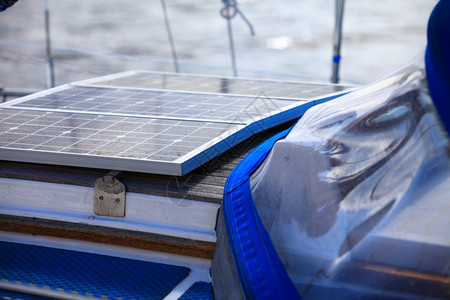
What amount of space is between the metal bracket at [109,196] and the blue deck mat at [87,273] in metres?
0.16

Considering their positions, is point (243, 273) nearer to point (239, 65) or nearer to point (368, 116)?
point (368, 116)

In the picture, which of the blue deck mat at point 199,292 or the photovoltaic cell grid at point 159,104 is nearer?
the blue deck mat at point 199,292

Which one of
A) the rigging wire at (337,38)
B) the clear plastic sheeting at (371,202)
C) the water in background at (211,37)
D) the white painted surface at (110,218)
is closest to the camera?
the clear plastic sheeting at (371,202)

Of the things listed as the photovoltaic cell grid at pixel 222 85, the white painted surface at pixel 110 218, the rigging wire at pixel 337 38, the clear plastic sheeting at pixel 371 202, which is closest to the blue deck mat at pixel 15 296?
the white painted surface at pixel 110 218

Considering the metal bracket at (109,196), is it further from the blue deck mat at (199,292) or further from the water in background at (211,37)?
the water in background at (211,37)

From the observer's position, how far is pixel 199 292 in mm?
2016

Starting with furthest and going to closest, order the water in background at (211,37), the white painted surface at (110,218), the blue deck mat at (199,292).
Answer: the water in background at (211,37), the white painted surface at (110,218), the blue deck mat at (199,292)

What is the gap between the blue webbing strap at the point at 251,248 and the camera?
173 centimetres

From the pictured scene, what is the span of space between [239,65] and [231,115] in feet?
23.1

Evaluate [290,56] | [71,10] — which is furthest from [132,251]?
[71,10]

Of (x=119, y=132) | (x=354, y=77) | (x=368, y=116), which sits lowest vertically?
(x=354, y=77)

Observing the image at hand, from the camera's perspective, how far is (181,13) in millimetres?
13812

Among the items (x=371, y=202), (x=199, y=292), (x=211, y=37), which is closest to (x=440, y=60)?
(x=371, y=202)

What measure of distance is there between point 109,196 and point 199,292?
49cm
